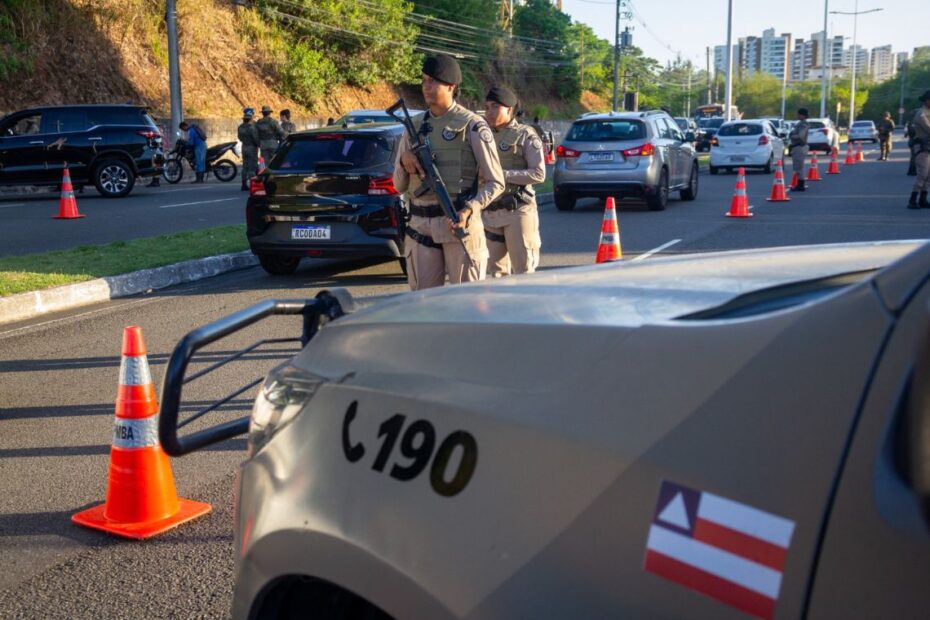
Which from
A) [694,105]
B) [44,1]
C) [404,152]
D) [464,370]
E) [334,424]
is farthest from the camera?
[694,105]

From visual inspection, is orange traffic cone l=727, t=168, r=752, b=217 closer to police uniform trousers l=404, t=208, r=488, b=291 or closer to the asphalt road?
the asphalt road

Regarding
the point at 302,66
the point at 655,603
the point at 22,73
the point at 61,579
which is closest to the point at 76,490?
the point at 61,579

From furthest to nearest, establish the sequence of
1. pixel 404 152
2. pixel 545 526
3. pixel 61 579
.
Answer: pixel 404 152 < pixel 61 579 < pixel 545 526

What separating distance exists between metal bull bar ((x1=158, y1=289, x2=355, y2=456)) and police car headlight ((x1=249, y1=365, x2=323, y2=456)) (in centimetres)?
18

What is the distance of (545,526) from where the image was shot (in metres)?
1.63

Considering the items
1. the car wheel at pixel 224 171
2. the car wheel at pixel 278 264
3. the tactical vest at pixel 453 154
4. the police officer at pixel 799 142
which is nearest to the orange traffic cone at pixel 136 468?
the tactical vest at pixel 453 154

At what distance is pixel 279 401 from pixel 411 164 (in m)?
3.59

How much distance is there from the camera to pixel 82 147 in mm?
21516

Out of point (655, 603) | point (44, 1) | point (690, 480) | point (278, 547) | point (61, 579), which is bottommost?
point (61, 579)

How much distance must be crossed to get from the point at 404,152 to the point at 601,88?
105 meters

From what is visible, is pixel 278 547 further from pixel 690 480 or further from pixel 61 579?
pixel 61 579

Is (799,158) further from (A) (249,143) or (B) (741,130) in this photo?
(A) (249,143)

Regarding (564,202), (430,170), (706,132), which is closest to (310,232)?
(430,170)

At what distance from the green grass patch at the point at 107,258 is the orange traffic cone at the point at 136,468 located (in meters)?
5.29
